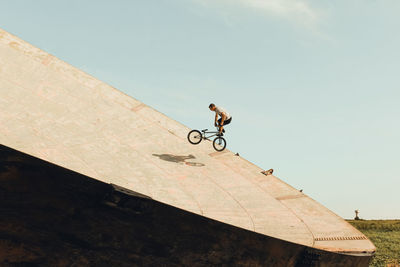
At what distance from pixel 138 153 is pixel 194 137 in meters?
3.82

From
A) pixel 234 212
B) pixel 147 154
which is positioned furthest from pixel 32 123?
pixel 234 212

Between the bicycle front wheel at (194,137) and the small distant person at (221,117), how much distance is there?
0.86 metres

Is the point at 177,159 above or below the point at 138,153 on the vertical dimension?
above

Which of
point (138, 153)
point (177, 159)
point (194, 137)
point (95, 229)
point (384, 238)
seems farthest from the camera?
point (384, 238)

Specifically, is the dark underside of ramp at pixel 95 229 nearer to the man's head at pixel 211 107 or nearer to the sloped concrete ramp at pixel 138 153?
the sloped concrete ramp at pixel 138 153

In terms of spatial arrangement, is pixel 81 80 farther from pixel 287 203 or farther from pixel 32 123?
pixel 287 203

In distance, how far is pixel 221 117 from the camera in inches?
617

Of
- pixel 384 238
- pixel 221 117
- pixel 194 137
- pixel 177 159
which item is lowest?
pixel 177 159

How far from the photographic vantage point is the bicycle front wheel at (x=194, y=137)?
15711 millimetres

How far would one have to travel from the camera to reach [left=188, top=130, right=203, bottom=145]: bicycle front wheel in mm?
15711

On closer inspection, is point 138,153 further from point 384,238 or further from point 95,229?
point 384,238

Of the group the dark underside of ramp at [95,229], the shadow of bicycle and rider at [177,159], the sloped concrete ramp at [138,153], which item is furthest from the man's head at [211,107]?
the dark underside of ramp at [95,229]

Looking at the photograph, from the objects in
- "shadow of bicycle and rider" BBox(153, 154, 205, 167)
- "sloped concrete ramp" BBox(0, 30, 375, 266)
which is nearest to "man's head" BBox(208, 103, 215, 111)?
"sloped concrete ramp" BBox(0, 30, 375, 266)

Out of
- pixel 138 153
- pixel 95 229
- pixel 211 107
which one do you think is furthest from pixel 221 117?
pixel 95 229
